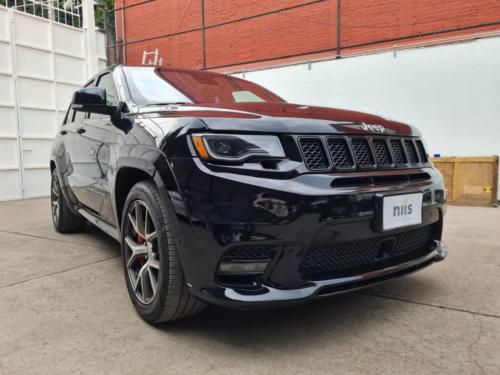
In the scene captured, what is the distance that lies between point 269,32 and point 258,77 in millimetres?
1922

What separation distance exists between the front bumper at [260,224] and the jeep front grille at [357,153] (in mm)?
109

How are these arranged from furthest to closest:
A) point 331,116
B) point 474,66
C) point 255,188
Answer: point 474,66, point 331,116, point 255,188

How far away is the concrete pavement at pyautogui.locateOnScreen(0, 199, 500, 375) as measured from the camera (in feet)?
5.82

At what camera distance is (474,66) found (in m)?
6.80

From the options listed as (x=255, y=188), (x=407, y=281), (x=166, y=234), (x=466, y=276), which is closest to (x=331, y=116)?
(x=255, y=188)

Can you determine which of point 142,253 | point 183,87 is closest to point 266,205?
point 142,253

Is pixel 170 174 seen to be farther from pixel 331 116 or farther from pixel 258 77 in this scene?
pixel 258 77

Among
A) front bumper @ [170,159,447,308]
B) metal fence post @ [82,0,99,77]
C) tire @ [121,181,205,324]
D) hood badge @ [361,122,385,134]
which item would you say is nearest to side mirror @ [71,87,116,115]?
A: tire @ [121,181,205,324]

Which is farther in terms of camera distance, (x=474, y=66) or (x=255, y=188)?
(x=474, y=66)

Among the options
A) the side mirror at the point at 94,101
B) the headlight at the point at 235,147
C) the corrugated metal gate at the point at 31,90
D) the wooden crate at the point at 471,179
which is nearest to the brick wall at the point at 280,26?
the wooden crate at the point at 471,179

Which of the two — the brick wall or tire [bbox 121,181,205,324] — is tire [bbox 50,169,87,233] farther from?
the brick wall

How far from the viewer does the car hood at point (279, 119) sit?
1.86m

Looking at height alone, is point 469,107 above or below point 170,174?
above

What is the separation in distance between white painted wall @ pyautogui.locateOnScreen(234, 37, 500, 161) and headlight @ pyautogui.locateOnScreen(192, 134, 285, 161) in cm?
622
